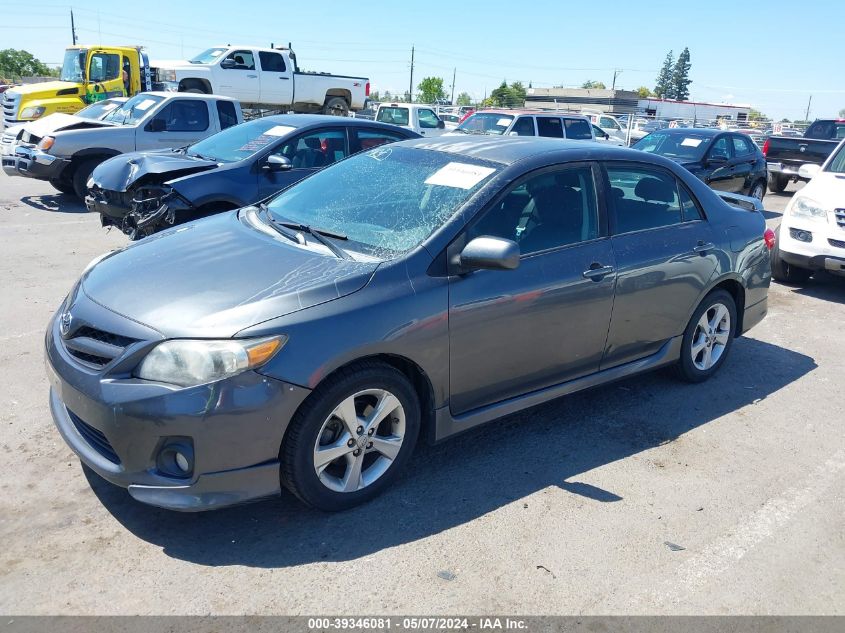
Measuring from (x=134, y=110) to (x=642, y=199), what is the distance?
9.79m

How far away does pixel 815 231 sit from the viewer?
761cm

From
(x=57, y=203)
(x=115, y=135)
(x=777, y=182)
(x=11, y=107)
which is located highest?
(x=115, y=135)

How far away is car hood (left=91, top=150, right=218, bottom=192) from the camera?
7445mm

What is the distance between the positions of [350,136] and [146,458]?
594cm

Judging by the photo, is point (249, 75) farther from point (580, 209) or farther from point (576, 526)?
point (576, 526)

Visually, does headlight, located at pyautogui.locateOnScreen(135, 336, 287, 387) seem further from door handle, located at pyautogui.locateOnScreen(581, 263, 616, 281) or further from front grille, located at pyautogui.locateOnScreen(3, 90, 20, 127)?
front grille, located at pyautogui.locateOnScreen(3, 90, 20, 127)

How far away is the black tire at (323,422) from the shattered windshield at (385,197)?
0.62 meters

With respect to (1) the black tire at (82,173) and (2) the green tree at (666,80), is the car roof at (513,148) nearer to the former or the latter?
(1) the black tire at (82,173)

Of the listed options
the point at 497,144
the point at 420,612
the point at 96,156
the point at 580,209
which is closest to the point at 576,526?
the point at 420,612

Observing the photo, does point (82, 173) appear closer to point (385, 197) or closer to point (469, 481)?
point (385, 197)


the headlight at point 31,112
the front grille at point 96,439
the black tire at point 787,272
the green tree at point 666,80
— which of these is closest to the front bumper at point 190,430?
the front grille at point 96,439

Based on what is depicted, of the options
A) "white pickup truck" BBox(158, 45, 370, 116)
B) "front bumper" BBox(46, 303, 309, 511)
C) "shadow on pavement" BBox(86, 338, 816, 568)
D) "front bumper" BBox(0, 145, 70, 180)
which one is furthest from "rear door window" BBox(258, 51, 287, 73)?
"front bumper" BBox(46, 303, 309, 511)

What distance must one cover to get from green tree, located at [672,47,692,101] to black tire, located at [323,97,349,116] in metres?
128

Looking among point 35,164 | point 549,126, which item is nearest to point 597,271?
point 35,164
